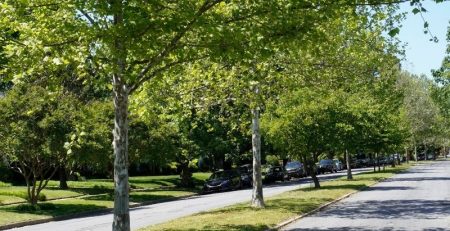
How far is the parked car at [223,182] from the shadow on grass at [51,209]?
11.5 m

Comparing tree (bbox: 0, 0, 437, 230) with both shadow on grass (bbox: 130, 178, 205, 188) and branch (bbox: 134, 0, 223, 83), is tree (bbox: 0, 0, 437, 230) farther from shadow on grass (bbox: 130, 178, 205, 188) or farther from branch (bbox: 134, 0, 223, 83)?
shadow on grass (bbox: 130, 178, 205, 188)

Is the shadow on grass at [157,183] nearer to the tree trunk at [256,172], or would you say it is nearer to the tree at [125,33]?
the tree trunk at [256,172]

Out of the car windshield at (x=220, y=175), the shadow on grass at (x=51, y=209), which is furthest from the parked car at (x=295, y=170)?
the shadow on grass at (x=51, y=209)

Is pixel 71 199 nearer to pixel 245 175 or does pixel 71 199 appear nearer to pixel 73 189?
pixel 73 189

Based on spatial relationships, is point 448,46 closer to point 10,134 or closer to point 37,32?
point 10,134

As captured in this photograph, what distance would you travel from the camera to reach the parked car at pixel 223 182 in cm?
3616

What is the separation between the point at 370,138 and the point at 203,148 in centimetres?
1334

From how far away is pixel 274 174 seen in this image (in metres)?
44.6

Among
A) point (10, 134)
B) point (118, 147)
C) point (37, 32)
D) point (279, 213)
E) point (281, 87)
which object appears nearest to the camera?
point (37, 32)

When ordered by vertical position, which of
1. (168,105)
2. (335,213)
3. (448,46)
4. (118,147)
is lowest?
(335,213)

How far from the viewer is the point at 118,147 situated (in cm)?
1064

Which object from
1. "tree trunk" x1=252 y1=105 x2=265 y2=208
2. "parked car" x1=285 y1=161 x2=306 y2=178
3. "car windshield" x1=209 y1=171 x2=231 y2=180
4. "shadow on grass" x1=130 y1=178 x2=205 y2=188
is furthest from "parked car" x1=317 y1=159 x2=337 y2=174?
"tree trunk" x1=252 y1=105 x2=265 y2=208

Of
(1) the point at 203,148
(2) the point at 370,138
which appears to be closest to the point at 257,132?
(1) the point at 203,148

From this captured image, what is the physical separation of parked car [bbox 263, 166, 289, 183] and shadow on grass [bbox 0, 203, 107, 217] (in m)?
20.0
